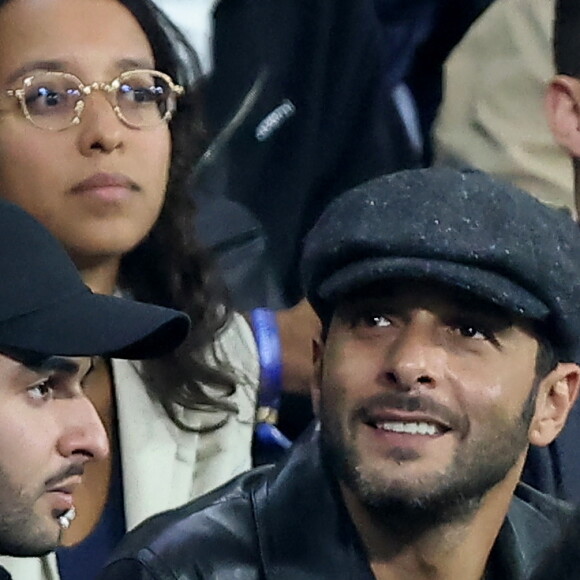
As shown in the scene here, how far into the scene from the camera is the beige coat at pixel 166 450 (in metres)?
1.32

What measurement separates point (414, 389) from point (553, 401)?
0.45ft

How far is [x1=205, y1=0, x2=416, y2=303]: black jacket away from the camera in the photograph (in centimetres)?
164

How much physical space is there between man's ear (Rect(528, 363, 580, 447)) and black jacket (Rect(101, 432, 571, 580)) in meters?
0.06

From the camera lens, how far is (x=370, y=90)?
1.69m

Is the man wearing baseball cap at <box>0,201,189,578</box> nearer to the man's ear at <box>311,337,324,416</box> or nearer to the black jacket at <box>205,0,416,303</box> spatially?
the man's ear at <box>311,337,324,416</box>

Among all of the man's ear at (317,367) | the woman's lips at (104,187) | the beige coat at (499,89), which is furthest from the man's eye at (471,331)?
the beige coat at (499,89)

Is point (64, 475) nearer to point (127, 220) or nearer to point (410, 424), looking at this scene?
point (410, 424)

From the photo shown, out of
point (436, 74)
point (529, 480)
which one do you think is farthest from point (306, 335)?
point (436, 74)

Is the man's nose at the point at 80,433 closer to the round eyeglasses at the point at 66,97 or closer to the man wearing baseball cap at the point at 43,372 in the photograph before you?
the man wearing baseball cap at the point at 43,372

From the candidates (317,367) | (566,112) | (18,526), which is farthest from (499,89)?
(18,526)

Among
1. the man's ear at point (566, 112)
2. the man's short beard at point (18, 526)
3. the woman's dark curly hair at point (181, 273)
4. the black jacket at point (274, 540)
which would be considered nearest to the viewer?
the man's short beard at point (18, 526)

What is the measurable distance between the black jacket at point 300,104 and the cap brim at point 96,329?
577 mm

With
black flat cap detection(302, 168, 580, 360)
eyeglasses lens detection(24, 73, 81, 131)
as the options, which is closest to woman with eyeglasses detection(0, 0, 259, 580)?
eyeglasses lens detection(24, 73, 81, 131)

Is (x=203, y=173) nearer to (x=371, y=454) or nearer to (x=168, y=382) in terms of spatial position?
(x=168, y=382)
